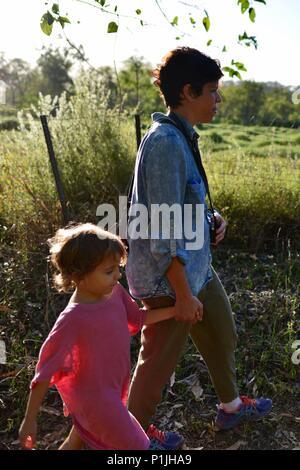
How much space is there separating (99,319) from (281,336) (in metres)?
2.11

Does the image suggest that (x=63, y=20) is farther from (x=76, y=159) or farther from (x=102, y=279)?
(x=76, y=159)

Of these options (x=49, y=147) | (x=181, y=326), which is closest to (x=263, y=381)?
(x=181, y=326)

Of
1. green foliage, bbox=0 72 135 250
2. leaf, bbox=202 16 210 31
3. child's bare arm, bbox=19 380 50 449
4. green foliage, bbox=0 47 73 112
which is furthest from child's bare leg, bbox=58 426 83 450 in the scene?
green foliage, bbox=0 47 73 112

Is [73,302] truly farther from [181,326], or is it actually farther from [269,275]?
[269,275]

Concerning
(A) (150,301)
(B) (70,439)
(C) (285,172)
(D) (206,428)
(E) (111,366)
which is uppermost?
(C) (285,172)

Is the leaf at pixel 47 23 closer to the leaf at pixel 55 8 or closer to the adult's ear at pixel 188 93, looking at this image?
the leaf at pixel 55 8

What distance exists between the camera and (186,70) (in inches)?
98.5

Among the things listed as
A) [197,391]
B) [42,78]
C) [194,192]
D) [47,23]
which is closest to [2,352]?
[197,391]

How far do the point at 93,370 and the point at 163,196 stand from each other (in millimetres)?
714

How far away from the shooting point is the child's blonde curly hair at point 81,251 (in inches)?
88.3

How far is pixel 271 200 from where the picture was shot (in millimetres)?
5680

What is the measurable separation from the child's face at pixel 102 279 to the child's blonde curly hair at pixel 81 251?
17 millimetres

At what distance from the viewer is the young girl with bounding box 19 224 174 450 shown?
7.16ft

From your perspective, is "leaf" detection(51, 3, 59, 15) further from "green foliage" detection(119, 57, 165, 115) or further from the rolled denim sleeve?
the rolled denim sleeve
